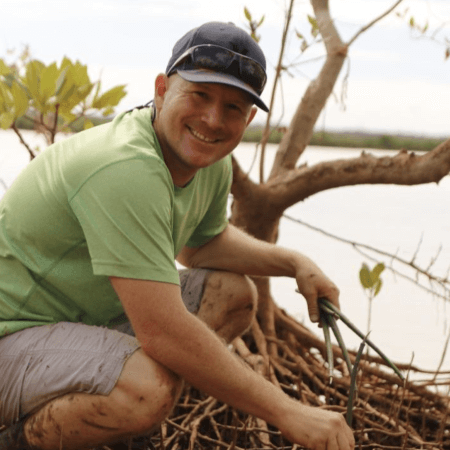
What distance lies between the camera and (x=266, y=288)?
8.77ft

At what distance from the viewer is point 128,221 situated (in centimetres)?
131

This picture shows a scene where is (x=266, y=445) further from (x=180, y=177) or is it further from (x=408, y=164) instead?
(x=408, y=164)

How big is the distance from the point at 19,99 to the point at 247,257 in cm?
69

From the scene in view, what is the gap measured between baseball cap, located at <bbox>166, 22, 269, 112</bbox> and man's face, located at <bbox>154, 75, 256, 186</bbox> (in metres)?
0.03

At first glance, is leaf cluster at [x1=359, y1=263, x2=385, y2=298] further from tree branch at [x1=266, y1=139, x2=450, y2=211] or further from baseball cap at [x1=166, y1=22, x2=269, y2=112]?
baseball cap at [x1=166, y1=22, x2=269, y2=112]

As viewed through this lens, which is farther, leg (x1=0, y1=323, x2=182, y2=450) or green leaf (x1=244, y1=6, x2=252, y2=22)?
green leaf (x1=244, y1=6, x2=252, y2=22)

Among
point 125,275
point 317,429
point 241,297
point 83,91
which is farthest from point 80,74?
point 317,429

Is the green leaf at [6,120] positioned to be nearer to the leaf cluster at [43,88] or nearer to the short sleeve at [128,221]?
the leaf cluster at [43,88]

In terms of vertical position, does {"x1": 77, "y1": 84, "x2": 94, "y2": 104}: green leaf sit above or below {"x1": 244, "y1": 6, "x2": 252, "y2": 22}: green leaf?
below

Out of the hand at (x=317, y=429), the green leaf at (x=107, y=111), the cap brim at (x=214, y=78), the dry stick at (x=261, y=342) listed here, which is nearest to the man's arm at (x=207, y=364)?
the hand at (x=317, y=429)

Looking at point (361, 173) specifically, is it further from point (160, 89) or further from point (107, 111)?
point (160, 89)

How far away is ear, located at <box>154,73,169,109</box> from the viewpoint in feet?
4.95

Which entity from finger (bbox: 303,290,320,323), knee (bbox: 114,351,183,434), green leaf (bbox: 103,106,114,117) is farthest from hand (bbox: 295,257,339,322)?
green leaf (bbox: 103,106,114,117)

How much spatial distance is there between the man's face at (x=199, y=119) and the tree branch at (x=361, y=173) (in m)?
0.93
